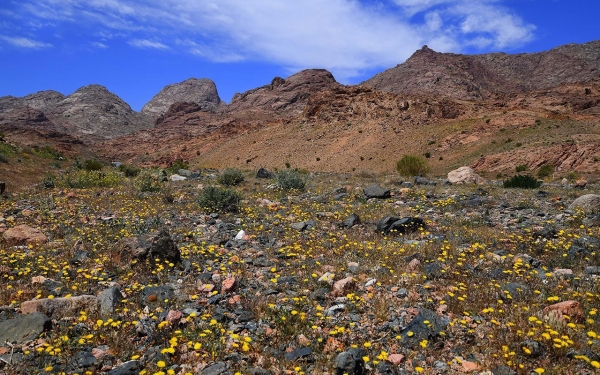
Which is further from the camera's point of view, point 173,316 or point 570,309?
point 173,316

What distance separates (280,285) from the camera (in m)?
5.84

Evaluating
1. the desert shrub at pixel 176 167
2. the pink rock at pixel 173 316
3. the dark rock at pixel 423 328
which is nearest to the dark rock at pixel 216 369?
the pink rock at pixel 173 316

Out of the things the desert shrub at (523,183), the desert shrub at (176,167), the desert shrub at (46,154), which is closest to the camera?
the desert shrub at (523,183)

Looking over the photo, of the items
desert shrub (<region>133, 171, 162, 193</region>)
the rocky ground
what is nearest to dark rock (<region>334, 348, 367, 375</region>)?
the rocky ground

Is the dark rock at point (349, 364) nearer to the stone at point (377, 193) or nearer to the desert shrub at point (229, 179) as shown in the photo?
the stone at point (377, 193)

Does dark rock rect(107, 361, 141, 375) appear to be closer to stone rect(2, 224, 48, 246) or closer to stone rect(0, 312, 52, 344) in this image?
stone rect(0, 312, 52, 344)

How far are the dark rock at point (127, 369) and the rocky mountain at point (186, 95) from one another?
594ft

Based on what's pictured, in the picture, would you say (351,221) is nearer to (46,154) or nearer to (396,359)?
(396,359)

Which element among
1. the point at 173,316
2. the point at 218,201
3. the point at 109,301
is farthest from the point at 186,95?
the point at 173,316

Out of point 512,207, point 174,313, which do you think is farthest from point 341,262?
point 512,207

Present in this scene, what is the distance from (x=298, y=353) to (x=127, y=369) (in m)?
1.70

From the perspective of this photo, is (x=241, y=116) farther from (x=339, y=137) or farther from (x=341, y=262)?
(x=341, y=262)

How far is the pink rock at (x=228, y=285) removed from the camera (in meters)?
5.57

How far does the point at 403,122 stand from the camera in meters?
46.2
